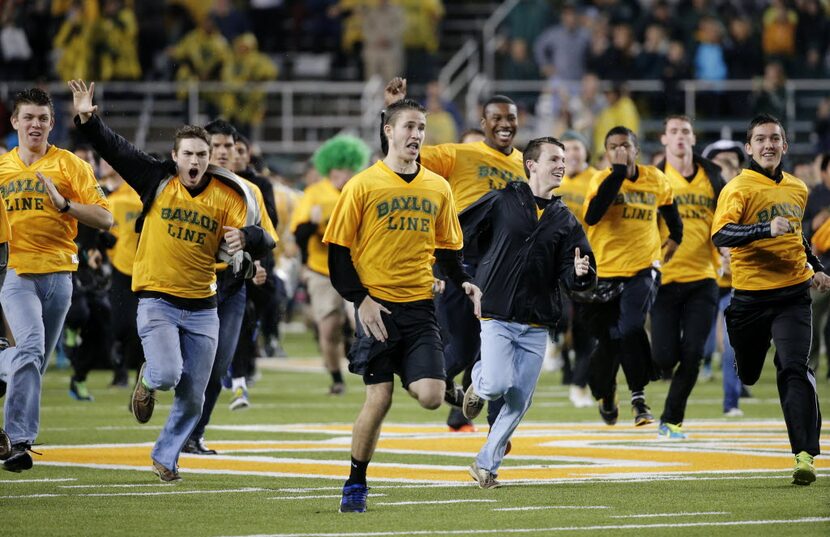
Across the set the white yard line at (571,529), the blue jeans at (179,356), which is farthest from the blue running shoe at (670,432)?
the white yard line at (571,529)

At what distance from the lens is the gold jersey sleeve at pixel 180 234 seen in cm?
1030

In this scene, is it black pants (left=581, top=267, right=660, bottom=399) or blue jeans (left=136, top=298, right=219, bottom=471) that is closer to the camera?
blue jeans (left=136, top=298, right=219, bottom=471)

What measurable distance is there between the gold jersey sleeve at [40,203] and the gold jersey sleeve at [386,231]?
241 centimetres

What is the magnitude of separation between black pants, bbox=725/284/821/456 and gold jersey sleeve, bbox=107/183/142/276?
289 inches

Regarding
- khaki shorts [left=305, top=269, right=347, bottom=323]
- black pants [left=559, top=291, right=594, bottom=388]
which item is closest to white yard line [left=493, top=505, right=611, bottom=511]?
black pants [left=559, top=291, right=594, bottom=388]

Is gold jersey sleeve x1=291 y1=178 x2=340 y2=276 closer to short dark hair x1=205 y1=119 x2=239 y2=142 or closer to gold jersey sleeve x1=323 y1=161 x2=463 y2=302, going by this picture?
short dark hair x1=205 y1=119 x2=239 y2=142

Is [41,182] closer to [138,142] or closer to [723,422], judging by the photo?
[723,422]

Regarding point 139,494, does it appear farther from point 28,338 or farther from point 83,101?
point 83,101

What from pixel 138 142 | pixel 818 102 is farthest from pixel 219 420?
pixel 818 102

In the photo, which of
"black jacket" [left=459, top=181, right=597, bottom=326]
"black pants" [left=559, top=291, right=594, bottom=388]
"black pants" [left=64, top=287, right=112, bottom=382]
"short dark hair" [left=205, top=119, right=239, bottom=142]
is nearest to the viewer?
"black jacket" [left=459, top=181, right=597, bottom=326]

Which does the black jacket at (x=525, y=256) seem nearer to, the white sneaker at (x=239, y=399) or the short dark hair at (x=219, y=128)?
the short dark hair at (x=219, y=128)

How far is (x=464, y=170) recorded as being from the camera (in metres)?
12.7

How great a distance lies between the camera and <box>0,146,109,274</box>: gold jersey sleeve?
1104cm

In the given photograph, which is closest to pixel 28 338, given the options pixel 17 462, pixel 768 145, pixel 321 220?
pixel 17 462
